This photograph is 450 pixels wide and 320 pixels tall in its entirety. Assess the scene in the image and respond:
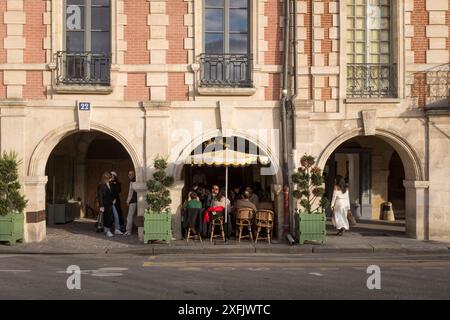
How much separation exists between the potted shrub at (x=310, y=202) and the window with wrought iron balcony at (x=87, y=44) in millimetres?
5063

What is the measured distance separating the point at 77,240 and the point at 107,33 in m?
5.05

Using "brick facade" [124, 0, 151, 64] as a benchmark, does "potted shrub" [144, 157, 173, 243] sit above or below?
below

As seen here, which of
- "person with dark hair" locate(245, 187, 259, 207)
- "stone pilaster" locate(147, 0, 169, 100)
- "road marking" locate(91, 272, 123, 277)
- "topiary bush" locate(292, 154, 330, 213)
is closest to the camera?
"road marking" locate(91, 272, 123, 277)

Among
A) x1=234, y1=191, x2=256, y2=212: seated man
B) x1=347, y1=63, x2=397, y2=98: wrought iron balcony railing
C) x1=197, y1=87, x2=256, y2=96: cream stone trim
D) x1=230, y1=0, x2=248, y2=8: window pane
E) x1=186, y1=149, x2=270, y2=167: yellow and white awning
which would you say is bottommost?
x1=234, y1=191, x2=256, y2=212: seated man

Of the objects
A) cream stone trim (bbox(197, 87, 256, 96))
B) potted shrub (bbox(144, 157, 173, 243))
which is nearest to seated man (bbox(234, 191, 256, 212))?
potted shrub (bbox(144, 157, 173, 243))

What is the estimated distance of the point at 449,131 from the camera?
1494 centimetres

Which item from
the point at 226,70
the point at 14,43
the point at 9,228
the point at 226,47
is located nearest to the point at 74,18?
the point at 14,43

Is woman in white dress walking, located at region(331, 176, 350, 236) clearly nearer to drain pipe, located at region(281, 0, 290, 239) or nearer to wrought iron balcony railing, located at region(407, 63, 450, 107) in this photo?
drain pipe, located at region(281, 0, 290, 239)

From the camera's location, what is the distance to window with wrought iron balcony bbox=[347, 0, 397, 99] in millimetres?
15266

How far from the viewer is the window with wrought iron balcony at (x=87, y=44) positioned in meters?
14.9

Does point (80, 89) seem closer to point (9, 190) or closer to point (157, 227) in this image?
point (9, 190)

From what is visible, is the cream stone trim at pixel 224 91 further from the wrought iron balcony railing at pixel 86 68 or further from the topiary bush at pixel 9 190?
the topiary bush at pixel 9 190

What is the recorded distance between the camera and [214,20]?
1516 cm

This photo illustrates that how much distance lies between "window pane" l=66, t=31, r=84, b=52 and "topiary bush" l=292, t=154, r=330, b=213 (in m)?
6.00
